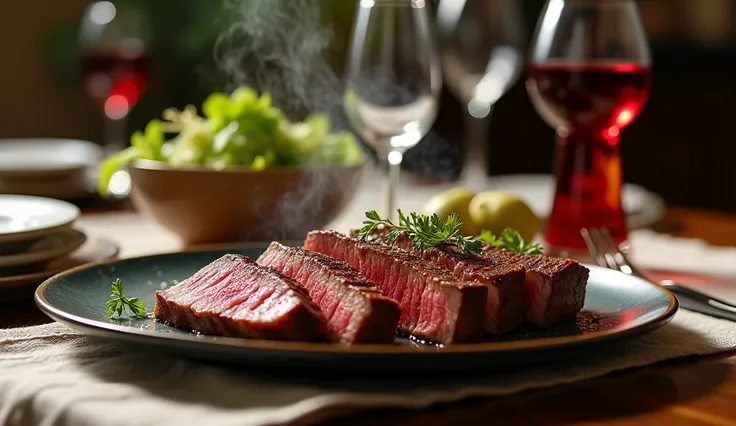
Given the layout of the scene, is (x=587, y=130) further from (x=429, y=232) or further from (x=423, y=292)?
(x=423, y=292)

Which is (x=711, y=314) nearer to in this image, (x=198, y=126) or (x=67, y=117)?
(x=198, y=126)

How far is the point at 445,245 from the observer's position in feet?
4.25

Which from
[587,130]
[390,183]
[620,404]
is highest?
[587,130]

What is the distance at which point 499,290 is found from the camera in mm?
1153

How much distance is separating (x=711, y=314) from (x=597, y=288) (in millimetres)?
166

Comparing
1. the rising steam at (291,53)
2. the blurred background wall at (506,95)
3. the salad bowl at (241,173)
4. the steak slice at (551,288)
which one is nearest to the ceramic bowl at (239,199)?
the salad bowl at (241,173)

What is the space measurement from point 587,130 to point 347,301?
3.28 ft

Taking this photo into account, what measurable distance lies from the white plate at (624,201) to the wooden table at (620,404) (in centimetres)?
98

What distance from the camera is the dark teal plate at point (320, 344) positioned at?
955 millimetres

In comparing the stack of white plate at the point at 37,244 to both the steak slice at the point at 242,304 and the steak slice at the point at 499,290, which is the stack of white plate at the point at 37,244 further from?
the steak slice at the point at 499,290

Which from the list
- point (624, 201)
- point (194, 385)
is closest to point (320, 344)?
point (194, 385)

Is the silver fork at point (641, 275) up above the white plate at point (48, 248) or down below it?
below

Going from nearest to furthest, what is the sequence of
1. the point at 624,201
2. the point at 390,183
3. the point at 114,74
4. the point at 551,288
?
the point at 551,288 → the point at 390,183 → the point at 624,201 → the point at 114,74

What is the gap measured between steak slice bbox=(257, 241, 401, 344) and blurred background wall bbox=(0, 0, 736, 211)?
356cm
